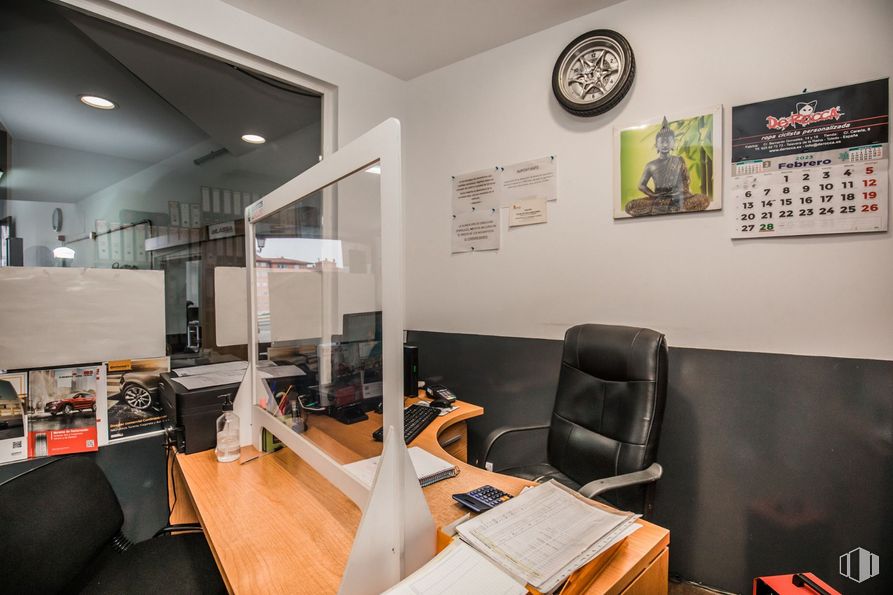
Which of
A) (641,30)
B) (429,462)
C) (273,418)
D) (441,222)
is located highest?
(641,30)

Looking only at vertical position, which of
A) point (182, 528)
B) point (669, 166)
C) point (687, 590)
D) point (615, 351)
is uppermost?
point (669, 166)

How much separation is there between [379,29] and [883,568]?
3.30m

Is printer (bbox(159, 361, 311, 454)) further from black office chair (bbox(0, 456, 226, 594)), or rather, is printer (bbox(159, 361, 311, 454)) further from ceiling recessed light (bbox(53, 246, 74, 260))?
ceiling recessed light (bbox(53, 246, 74, 260))

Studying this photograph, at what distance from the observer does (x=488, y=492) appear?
1163mm

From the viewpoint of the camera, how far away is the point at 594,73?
6.97 feet

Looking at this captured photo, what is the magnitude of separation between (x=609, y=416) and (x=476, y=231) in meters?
1.34

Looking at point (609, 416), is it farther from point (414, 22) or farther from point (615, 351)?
point (414, 22)

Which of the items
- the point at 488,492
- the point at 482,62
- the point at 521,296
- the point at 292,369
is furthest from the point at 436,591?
the point at 482,62

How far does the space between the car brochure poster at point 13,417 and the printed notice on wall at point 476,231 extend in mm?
2119

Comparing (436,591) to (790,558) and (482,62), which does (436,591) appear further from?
(482,62)

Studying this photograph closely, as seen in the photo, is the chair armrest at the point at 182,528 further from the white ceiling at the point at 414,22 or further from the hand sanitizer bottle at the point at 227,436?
the white ceiling at the point at 414,22

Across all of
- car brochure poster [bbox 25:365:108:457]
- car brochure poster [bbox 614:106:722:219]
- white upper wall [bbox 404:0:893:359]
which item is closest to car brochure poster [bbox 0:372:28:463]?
car brochure poster [bbox 25:365:108:457]

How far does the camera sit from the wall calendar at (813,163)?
155 centimetres

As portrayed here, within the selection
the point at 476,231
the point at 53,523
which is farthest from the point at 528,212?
the point at 53,523
